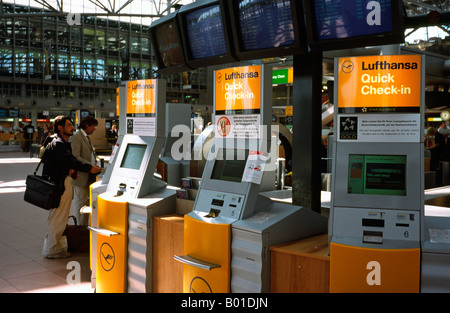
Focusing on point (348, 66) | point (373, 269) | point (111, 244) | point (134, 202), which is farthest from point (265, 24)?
point (111, 244)

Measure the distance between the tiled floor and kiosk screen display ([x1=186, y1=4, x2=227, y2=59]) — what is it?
97.5 inches

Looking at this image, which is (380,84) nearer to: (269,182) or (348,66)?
(348,66)

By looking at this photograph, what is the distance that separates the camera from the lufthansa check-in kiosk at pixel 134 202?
12.1ft

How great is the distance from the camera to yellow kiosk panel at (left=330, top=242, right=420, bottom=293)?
2.25 meters

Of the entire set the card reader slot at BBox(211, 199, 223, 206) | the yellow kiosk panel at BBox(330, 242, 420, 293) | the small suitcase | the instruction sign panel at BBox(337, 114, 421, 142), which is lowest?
the small suitcase

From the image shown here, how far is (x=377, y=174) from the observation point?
2514mm

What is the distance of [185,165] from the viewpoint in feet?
19.4

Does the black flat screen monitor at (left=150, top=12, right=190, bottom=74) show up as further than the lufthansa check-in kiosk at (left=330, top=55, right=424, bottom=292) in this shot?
Yes

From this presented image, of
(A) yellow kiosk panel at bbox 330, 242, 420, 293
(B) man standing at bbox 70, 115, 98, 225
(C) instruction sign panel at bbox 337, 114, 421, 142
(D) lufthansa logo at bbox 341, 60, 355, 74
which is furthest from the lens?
(B) man standing at bbox 70, 115, 98, 225

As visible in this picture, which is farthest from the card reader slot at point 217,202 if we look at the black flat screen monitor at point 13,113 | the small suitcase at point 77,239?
the black flat screen monitor at point 13,113

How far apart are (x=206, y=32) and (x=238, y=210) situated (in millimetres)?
1949

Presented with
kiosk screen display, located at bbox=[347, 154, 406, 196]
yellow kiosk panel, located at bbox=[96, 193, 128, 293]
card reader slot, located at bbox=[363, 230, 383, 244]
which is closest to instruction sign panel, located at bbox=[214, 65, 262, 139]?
kiosk screen display, located at bbox=[347, 154, 406, 196]

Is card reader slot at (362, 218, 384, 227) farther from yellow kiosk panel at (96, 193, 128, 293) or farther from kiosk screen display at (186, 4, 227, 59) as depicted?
kiosk screen display at (186, 4, 227, 59)

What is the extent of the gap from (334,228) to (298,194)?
0.96 meters
